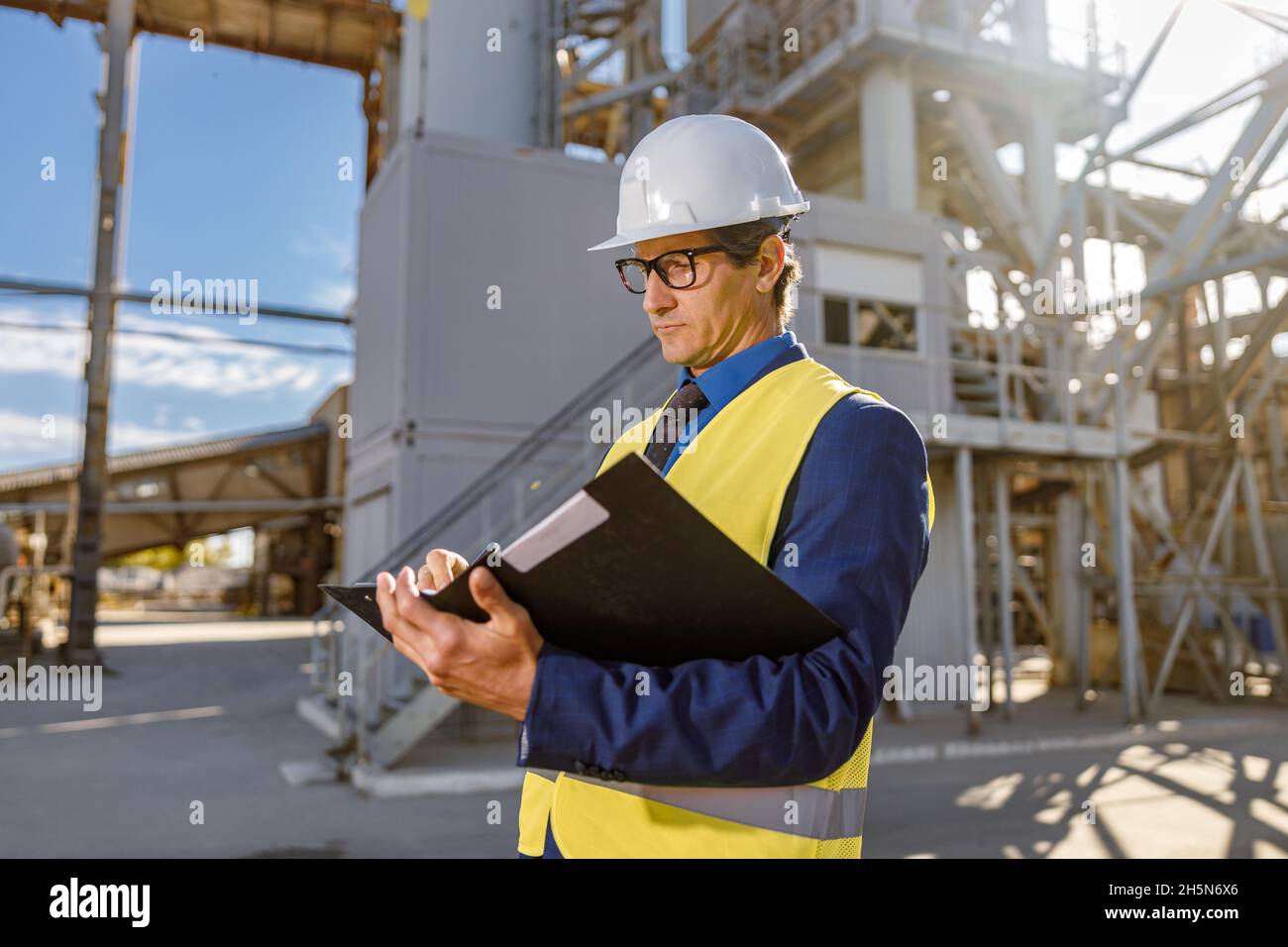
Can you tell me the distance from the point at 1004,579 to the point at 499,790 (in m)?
7.12

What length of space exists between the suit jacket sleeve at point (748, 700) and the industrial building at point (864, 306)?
6.16 metres

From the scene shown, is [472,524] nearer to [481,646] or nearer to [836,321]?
[836,321]

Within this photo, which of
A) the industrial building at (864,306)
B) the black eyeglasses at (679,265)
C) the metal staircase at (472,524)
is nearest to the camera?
the black eyeglasses at (679,265)

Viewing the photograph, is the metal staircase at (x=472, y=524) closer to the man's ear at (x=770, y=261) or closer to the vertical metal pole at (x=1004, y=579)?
the vertical metal pole at (x=1004, y=579)

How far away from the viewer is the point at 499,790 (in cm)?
826

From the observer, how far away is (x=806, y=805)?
130 cm

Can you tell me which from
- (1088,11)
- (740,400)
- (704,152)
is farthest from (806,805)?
(1088,11)

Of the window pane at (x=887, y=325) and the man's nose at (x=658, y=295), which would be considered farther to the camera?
the window pane at (x=887, y=325)

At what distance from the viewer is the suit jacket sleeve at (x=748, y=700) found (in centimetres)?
112

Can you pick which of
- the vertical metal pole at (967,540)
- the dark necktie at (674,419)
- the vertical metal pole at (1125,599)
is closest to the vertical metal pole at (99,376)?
the vertical metal pole at (967,540)

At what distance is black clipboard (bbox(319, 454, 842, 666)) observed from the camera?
1035 millimetres

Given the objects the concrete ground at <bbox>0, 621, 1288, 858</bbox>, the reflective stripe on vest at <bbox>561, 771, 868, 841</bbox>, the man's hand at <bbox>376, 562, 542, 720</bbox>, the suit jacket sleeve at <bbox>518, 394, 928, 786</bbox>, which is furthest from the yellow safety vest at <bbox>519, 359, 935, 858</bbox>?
the concrete ground at <bbox>0, 621, 1288, 858</bbox>

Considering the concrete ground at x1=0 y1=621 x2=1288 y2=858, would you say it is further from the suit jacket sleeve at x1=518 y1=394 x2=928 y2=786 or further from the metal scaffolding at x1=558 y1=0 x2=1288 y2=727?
the suit jacket sleeve at x1=518 y1=394 x2=928 y2=786
